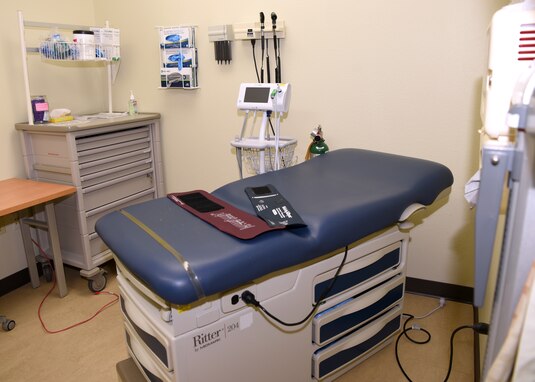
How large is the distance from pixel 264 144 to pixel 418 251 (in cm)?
105

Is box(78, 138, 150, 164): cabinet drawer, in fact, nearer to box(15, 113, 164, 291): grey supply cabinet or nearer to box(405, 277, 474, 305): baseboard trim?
box(15, 113, 164, 291): grey supply cabinet

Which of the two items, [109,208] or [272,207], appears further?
[109,208]

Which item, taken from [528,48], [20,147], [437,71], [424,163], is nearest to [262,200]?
[424,163]

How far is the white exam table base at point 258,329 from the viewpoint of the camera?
115 centimetres

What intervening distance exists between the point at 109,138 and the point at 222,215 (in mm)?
1428

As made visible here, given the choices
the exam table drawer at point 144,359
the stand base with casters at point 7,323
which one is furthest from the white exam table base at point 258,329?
the stand base with casters at point 7,323

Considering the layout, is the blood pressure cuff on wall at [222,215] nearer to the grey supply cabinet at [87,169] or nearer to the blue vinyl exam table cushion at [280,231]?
the blue vinyl exam table cushion at [280,231]

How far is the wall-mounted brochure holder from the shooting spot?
8.38 feet

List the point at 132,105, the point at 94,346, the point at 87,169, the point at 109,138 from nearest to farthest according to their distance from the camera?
the point at 94,346, the point at 87,169, the point at 109,138, the point at 132,105

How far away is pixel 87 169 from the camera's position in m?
2.36

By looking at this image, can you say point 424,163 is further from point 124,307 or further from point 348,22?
point 124,307

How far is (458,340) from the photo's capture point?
193cm

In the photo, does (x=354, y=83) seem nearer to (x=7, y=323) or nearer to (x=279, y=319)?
(x=279, y=319)

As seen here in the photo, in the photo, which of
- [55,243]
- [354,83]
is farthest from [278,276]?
[55,243]
